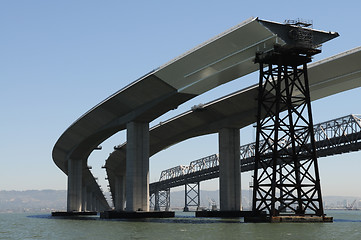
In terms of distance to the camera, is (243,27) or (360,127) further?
(360,127)

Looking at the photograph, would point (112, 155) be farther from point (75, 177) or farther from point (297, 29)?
point (297, 29)

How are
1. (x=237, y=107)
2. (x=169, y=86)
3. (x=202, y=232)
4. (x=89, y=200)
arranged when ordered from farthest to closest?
(x=89, y=200)
(x=237, y=107)
(x=169, y=86)
(x=202, y=232)

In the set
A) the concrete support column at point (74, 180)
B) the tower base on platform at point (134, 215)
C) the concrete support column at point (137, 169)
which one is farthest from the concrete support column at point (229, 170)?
the concrete support column at point (74, 180)

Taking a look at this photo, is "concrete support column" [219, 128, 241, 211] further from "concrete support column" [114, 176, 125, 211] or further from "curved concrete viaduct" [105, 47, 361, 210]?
"concrete support column" [114, 176, 125, 211]

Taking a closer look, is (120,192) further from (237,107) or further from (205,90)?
(205,90)

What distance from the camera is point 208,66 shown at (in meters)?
57.4

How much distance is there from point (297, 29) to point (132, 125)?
2848 centimetres

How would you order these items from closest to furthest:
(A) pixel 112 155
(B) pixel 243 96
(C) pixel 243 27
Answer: (C) pixel 243 27 < (B) pixel 243 96 < (A) pixel 112 155

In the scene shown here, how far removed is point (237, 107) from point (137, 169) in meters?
14.3

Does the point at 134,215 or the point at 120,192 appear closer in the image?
the point at 134,215

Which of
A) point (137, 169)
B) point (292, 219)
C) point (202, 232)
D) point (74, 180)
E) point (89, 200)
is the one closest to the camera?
point (202, 232)

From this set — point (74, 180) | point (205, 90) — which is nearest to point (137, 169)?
point (205, 90)

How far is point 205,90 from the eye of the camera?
63.6m

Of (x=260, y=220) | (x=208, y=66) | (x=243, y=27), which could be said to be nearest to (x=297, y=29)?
(x=243, y=27)
